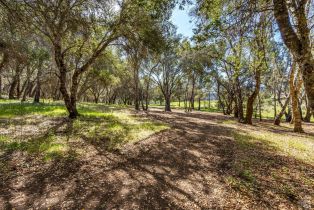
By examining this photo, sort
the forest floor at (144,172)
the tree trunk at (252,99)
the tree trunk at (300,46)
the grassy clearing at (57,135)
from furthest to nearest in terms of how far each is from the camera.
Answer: the tree trunk at (252,99), the grassy clearing at (57,135), the forest floor at (144,172), the tree trunk at (300,46)

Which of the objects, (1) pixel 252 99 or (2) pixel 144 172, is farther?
(1) pixel 252 99

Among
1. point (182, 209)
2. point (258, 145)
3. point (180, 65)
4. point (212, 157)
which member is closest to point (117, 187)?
point (182, 209)

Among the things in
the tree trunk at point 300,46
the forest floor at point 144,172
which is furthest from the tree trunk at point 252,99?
the tree trunk at point 300,46

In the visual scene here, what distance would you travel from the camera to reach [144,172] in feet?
20.3

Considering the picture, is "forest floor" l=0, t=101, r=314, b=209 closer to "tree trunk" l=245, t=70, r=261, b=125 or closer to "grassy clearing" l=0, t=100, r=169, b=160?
"grassy clearing" l=0, t=100, r=169, b=160

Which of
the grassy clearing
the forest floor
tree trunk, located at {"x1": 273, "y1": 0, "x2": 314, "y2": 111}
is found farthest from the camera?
the grassy clearing

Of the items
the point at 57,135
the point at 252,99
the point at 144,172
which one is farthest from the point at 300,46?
the point at 252,99

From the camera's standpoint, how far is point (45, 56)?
24.9 m

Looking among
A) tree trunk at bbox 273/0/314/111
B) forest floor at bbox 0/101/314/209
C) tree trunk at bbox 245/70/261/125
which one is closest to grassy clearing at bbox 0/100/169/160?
forest floor at bbox 0/101/314/209

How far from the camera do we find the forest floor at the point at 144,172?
471cm

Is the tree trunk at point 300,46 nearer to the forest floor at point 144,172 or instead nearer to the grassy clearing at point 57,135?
the forest floor at point 144,172

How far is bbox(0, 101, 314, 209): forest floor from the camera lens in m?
4.71

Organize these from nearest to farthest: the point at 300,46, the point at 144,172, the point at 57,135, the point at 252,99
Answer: the point at 300,46, the point at 144,172, the point at 57,135, the point at 252,99

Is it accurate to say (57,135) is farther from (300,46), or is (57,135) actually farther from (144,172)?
(300,46)
